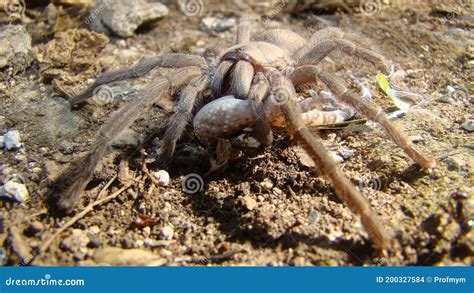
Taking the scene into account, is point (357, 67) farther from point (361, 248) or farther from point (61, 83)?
point (61, 83)

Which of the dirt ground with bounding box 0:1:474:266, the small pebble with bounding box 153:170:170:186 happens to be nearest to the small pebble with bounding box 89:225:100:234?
the dirt ground with bounding box 0:1:474:266

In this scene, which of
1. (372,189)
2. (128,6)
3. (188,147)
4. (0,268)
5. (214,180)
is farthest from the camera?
(128,6)

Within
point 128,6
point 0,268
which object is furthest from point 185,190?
point 128,6

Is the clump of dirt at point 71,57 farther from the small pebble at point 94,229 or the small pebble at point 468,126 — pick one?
the small pebble at point 468,126

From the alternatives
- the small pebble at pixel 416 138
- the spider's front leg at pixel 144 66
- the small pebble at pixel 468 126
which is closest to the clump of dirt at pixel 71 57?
the spider's front leg at pixel 144 66

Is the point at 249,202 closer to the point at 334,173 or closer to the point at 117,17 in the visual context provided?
the point at 334,173

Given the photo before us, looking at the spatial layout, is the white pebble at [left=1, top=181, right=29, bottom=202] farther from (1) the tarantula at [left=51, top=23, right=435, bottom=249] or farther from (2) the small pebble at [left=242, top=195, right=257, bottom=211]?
(2) the small pebble at [left=242, top=195, right=257, bottom=211]

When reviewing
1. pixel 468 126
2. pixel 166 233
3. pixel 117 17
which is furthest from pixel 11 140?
pixel 468 126
